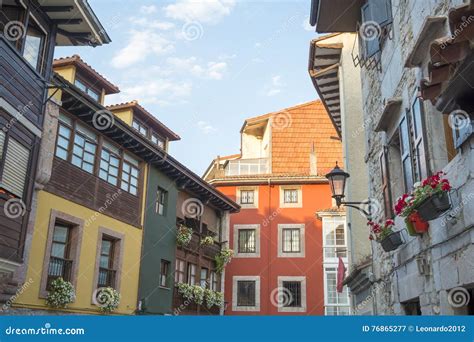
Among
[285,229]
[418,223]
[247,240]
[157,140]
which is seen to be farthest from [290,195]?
[418,223]

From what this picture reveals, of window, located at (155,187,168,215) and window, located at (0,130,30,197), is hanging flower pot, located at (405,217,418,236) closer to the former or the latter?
window, located at (0,130,30,197)

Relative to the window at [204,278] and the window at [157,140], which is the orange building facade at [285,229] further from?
the window at [157,140]

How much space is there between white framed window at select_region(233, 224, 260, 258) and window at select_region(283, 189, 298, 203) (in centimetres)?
250

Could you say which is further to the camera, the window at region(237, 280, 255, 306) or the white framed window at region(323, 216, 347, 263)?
the window at region(237, 280, 255, 306)

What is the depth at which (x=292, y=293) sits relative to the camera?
30.4 m

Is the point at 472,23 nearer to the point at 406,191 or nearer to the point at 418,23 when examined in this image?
the point at 418,23

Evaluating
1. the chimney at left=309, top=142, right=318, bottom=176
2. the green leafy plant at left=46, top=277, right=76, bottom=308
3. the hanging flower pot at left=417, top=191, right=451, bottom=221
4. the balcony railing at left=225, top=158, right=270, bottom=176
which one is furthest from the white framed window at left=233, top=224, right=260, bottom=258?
the hanging flower pot at left=417, top=191, right=451, bottom=221

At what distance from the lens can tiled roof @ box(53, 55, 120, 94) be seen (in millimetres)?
17156

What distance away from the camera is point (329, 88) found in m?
18.0

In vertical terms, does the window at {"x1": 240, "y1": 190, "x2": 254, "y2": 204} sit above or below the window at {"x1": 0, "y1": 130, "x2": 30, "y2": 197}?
above

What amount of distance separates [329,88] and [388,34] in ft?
30.2

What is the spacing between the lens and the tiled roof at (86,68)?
1716 centimetres

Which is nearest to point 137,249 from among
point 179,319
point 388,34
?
point 388,34

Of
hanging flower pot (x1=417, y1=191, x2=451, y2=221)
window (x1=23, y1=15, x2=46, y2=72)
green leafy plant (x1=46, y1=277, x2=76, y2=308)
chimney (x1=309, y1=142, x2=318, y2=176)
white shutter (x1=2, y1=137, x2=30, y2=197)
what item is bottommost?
green leafy plant (x1=46, y1=277, x2=76, y2=308)
